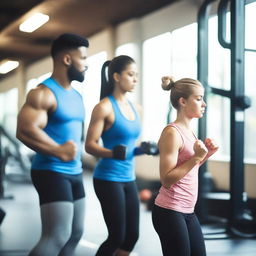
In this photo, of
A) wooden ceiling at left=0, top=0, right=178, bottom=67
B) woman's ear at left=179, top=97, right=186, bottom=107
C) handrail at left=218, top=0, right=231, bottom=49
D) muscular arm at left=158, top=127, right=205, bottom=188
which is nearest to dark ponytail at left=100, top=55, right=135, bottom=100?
woman's ear at left=179, top=97, right=186, bottom=107

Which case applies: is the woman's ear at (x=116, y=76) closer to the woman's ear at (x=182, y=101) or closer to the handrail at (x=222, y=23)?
the woman's ear at (x=182, y=101)

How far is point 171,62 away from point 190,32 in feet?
1.13

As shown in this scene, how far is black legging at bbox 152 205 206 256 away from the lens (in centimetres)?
162

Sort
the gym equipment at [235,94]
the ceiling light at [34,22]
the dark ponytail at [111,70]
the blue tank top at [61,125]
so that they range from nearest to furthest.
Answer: the blue tank top at [61,125]
the dark ponytail at [111,70]
the gym equipment at [235,94]
the ceiling light at [34,22]

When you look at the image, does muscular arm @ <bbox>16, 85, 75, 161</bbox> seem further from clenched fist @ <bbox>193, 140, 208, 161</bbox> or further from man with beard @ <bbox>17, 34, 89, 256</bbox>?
clenched fist @ <bbox>193, 140, 208, 161</bbox>

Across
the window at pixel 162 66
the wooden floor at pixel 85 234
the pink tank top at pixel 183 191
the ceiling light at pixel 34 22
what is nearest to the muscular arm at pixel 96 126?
the pink tank top at pixel 183 191

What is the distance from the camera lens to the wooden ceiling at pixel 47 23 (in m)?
3.48

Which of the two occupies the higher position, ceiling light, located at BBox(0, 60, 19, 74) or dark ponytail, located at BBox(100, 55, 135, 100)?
ceiling light, located at BBox(0, 60, 19, 74)

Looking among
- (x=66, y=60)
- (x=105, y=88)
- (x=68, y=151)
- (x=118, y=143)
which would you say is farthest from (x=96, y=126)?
(x=68, y=151)

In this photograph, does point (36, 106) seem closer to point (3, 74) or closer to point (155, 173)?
point (3, 74)

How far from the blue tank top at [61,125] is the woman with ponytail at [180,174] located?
428mm

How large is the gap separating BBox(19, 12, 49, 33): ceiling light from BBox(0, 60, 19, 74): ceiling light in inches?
10.8

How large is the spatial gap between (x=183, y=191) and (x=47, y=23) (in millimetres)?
2215

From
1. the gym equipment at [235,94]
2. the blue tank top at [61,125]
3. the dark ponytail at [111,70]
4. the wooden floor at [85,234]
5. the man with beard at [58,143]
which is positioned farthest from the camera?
the gym equipment at [235,94]
